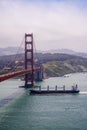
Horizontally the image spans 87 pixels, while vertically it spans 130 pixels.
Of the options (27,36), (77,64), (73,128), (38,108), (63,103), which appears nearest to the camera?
(73,128)

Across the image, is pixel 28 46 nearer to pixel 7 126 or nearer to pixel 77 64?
pixel 7 126

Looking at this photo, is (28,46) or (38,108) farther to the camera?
(28,46)

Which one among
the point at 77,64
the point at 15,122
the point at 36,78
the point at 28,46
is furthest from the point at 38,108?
the point at 77,64

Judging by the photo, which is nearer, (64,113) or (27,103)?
(64,113)

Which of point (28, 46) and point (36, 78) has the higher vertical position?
point (28, 46)

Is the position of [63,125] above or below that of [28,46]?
below

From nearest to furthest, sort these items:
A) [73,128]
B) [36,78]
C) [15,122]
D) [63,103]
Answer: [73,128], [15,122], [63,103], [36,78]

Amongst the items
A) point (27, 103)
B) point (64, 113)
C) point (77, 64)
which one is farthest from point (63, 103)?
point (77, 64)

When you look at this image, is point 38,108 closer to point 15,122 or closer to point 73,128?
point 15,122

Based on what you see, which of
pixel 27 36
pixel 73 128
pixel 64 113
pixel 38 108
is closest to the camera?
pixel 73 128
